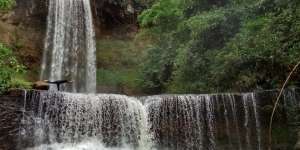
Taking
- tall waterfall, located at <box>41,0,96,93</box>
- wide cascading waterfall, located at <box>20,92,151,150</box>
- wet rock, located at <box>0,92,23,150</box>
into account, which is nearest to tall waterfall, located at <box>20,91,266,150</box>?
wide cascading waterfall, located at <box>20,92,151,150</box>

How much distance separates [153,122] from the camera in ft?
44.5

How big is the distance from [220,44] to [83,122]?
657cm

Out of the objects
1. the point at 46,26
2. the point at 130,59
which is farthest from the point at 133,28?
the point at 46,26

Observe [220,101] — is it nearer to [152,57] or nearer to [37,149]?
[37,149]

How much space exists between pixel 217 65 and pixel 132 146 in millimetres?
4701

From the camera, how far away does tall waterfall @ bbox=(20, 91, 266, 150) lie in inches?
513

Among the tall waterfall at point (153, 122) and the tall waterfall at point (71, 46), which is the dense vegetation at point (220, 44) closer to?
the tall waterfall at point (153, 122)

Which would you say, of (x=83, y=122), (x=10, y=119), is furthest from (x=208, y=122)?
(x=10, y=119)

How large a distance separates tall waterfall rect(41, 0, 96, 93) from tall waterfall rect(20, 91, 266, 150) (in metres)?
8.47

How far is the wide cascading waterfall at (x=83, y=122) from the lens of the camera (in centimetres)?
1266

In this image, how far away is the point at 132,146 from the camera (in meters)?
13.4

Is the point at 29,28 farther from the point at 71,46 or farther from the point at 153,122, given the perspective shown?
the point at 153,122

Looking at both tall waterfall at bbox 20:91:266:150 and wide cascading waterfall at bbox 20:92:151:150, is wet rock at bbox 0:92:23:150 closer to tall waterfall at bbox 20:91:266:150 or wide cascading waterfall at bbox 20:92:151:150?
wide cascading waterfall at bbox 20:92:151:150

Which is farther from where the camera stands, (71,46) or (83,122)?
(71,46)
